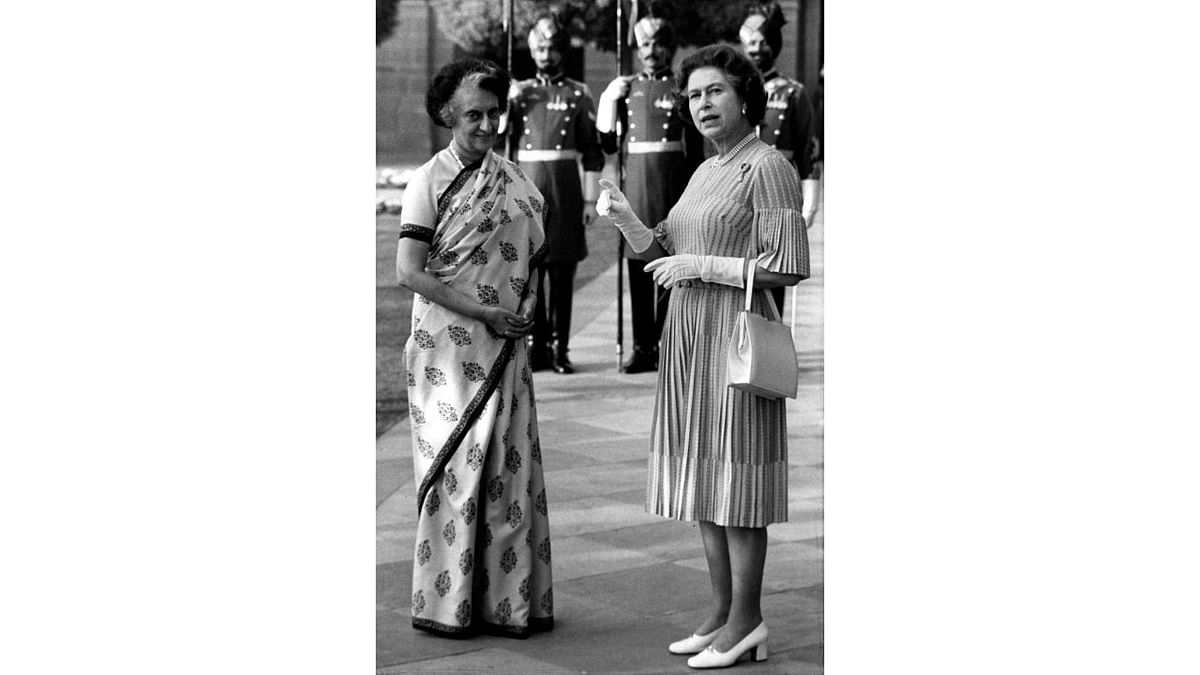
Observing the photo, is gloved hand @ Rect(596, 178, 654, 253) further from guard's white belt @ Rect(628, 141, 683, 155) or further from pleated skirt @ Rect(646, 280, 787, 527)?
guard's white belt @ Rect(628, 141, 683, 155)

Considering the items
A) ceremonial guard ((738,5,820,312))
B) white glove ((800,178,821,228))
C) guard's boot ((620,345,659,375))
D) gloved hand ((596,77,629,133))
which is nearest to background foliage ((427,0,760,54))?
gloved hand ((596,77,629,133))

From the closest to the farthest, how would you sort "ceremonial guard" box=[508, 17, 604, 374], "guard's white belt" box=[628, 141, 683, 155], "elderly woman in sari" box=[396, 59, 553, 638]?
"elderly woman in sari" box=[396, 59, 553, 638]
"ceremonial guard" box=[508, 17, 604, 374]
"guard's white belt" box=[628, 141, 683, 155]

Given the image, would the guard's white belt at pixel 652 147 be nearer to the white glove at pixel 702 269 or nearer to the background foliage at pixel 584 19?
the background foliage at pixel 584 19

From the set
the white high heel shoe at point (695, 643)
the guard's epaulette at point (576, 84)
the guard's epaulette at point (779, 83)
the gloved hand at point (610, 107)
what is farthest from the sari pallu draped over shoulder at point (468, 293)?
the guard's epaulette at point (779, 83)

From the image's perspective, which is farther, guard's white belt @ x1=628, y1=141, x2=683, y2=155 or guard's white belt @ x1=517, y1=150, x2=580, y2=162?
guard's white belt @ x1=628, y1=141, x2=683, y2=155

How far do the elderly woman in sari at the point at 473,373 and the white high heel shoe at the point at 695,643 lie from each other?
15.2 inches

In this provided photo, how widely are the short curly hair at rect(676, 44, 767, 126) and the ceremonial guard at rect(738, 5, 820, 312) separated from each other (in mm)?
4111

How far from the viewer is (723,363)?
4.41 meters

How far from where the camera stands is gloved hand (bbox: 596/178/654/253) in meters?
4.53

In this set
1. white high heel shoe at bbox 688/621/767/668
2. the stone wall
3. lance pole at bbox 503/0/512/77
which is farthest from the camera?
the stone wall

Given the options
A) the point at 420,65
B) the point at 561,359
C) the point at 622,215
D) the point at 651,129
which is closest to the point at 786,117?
the point at 651,129

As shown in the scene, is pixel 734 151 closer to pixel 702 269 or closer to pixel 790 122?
pixel 702 269

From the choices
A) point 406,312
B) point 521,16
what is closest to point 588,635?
point 521,16
